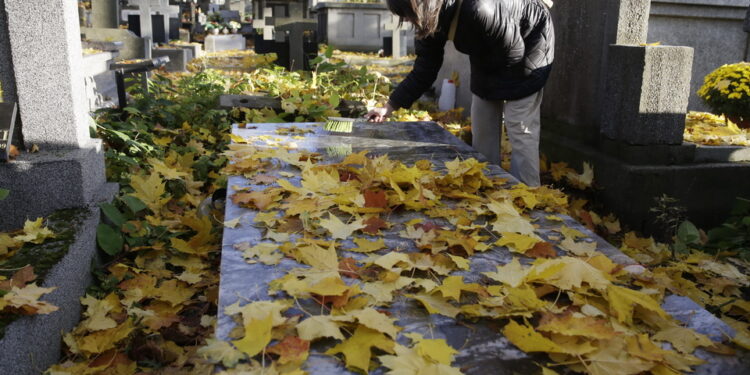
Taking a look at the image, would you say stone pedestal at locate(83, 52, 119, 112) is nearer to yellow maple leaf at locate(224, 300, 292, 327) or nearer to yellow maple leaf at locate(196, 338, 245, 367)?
yellow maple leaf at locate(224, 300, 292, 327)

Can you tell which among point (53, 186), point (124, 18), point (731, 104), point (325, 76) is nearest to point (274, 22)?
point (124, 18)

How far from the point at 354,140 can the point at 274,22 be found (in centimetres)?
1261

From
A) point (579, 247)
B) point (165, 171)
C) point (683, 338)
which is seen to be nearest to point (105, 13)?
point (165, 171)

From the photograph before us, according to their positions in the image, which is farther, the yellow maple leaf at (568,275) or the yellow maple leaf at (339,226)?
the yellow maple leaf at (339,226)

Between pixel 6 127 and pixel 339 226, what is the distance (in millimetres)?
1687

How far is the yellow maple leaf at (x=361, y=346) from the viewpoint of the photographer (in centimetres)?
133

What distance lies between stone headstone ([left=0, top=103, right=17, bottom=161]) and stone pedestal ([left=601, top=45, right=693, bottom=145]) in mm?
3499

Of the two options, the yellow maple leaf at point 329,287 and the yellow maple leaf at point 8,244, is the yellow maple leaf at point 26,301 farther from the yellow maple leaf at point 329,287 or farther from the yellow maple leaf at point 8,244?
the yellow maple leaf at point 329,287

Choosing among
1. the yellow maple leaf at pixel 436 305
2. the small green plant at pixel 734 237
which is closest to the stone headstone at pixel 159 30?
the small green plant at pixel 734 237

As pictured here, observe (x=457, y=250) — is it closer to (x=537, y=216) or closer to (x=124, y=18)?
(x=537, y=216)

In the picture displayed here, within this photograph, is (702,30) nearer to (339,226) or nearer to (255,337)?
(339,226)

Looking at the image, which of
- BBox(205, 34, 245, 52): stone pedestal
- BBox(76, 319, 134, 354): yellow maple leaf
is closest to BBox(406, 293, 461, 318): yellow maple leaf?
BBox(76, 319, 134, 354): yellow maple leaf

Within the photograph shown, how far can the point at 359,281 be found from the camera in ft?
5.78

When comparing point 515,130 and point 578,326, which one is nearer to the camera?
point 578,326
